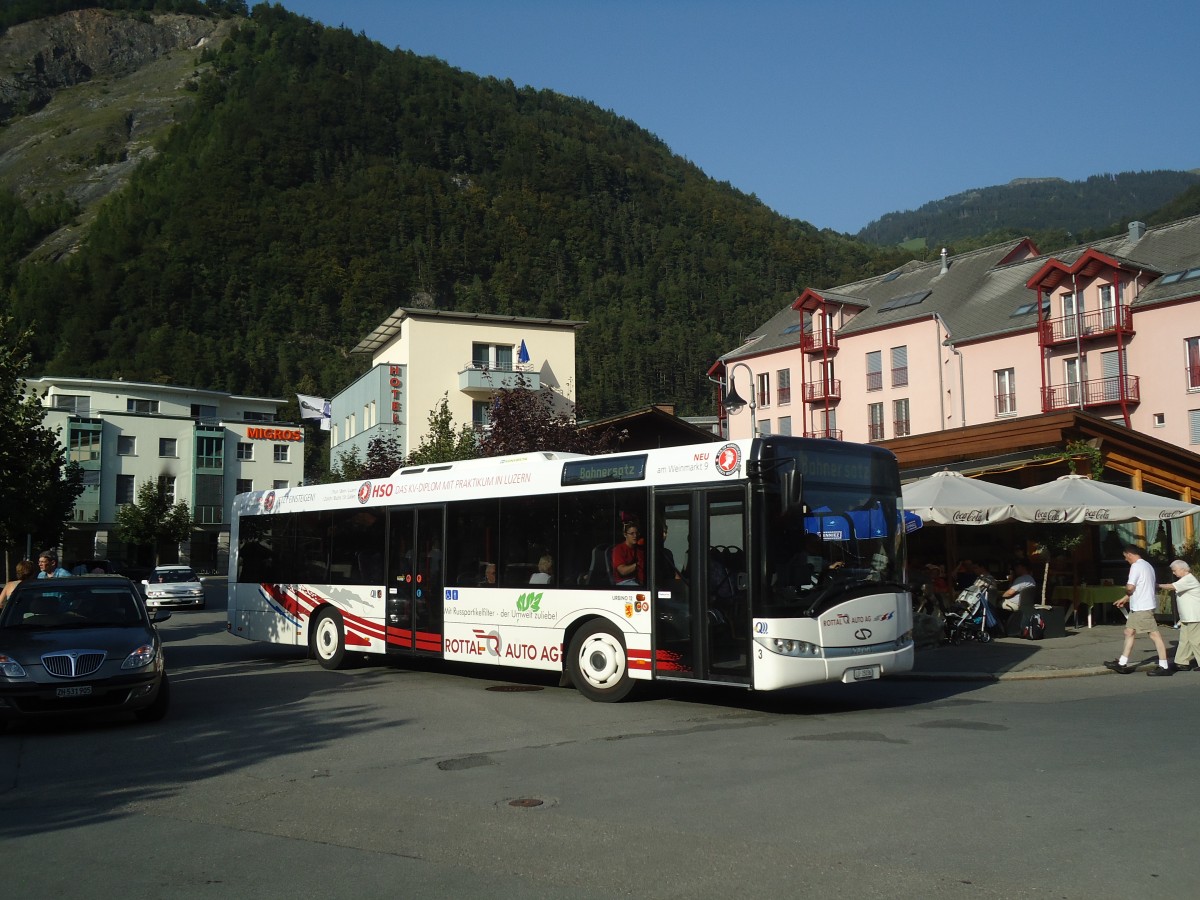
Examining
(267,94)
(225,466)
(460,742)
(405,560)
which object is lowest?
(460,742)

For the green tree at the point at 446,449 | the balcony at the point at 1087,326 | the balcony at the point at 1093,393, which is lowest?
the green tree at the point at 446,449

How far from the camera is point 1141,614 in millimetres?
15203

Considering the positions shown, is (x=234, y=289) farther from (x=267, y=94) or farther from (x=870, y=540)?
(x=870, y=540)

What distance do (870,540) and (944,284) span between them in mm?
49140

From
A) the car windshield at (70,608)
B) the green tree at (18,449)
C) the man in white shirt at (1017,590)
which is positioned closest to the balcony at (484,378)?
the green tree at (18,449)

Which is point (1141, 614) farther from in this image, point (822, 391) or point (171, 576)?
point (822, 391)

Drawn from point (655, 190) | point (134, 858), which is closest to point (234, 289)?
point (655, 190)

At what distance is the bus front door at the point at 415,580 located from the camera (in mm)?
15289

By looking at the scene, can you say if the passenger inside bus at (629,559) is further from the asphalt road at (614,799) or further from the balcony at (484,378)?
the balcony at (484,378)

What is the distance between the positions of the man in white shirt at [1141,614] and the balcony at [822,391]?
146ft

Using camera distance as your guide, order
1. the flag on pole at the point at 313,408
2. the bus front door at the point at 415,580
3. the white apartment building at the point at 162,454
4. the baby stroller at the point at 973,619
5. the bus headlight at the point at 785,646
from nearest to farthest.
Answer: the bus headlight at the point at 785,646, the bus front door at the point at 415,580, the baby stroller at the point at 973,619, the flag on pole at the point at 313,408, the white apartment building at the point at 162,454

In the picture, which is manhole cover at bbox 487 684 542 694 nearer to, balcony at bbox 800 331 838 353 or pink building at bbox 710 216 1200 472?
pink building at bbox 710 216 1200 472

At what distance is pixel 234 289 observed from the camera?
138 m

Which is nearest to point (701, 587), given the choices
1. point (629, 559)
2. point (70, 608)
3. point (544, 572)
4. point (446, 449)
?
point (629, 559)
